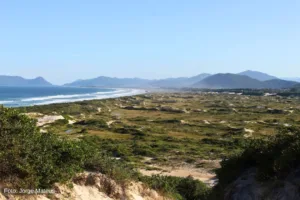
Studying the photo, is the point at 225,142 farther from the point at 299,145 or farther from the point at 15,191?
the point at 15,191

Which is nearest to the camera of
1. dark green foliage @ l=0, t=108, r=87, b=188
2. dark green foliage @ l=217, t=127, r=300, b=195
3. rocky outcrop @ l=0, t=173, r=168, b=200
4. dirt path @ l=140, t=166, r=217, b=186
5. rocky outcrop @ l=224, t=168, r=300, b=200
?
rocky outcrop @ l=224, t=168, r=300, b=200

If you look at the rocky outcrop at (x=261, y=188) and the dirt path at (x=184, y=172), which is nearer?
the rocky outcrop at (x=261, y=188)

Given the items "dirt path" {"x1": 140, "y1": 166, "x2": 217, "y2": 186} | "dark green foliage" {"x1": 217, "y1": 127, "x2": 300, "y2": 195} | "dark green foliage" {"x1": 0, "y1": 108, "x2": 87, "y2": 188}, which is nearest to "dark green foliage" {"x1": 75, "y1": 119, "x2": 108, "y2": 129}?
"dirt path" {"x1": 140, "y1": 166, "x2": 217, "y2": 186}

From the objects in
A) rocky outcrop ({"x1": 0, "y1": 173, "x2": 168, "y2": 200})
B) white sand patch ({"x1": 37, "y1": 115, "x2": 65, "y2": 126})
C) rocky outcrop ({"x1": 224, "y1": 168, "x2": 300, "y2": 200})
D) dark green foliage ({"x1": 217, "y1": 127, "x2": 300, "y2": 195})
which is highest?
dark green foliage ({"x1": 217, "y1": 127, "x2": 300, "y2": 195})

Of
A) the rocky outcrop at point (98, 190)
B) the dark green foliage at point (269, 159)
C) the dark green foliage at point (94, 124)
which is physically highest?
the dark green foliage at point (269, 159)

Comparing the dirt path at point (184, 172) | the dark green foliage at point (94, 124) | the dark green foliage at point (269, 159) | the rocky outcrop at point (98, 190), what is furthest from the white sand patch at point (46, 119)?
the dark green foliage at point (269, 159)

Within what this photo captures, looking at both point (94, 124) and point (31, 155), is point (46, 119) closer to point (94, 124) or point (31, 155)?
point (94, 124)

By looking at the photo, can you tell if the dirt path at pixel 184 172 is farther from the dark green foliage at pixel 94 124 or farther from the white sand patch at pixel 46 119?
the white sand patch at pixel 46 119

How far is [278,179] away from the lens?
1280 centimetres

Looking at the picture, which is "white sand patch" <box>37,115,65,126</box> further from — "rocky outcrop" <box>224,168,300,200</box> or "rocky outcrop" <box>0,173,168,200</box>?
"rocky outcrop" <box>224,168,300,200</box>

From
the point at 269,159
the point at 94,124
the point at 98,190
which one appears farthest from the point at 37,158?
the point at 94,124

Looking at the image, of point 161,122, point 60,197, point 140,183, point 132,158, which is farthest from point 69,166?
point 161,122

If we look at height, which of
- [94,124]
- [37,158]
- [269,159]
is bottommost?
[94,124]

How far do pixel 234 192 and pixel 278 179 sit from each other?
6.42 ft
